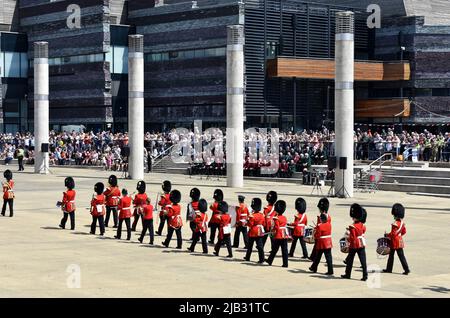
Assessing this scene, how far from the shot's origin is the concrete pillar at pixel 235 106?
4584 cm

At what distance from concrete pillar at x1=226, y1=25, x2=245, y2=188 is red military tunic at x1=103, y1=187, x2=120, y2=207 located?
18.2 metres

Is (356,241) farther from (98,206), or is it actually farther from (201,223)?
(98,206)

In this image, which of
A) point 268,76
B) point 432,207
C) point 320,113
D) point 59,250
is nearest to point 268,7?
point 268,76

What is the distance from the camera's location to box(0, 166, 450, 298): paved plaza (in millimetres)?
18562

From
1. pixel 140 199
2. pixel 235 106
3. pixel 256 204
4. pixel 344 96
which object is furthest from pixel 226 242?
pixel 235 106

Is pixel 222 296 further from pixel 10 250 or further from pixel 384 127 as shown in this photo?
pixel 384 127

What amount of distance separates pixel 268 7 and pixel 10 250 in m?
42.9

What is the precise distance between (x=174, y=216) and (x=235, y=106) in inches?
865

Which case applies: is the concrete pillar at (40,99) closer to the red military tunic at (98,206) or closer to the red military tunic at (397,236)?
the red military tunic at (98,206)

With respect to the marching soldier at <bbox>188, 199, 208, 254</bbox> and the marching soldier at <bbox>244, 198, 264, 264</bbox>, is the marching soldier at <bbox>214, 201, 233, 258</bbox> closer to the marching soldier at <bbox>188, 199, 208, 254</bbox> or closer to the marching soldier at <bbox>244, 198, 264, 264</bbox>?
the marching soldier at <bbox>188, 199, 208, 254</bbox>

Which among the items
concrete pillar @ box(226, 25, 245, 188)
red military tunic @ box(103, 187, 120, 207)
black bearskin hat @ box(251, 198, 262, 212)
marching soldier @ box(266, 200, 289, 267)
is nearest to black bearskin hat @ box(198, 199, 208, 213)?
black bearskin hat @ box(251, 198, 262, 212)

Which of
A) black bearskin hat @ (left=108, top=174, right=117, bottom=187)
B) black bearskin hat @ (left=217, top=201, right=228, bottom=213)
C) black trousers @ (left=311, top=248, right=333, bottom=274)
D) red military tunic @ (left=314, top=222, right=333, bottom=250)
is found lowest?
black trousers @ (left=311, top=248, right=333, bottom=274)

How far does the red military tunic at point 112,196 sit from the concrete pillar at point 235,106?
18.2m

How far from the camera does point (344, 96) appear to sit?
41.8 meters
